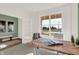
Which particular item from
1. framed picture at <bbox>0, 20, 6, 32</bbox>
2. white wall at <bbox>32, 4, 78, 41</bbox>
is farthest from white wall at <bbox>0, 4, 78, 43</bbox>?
framed picture at <bbox>0, 20, 6, 32</bbox>

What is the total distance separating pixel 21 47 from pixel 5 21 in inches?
17.4

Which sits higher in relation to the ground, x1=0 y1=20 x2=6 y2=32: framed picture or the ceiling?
the ceiling

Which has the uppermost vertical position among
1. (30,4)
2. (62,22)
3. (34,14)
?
(30,4)

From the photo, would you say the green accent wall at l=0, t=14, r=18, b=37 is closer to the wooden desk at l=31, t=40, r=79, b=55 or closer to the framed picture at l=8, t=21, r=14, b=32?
the framed picture at l=8, t=21, r=14, b=32

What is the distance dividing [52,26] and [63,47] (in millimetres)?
340

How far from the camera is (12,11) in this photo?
1.39 metres

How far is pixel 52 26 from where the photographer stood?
145 centimetres

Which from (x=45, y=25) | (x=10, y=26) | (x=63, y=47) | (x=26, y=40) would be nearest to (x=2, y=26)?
(x=10, y=26)

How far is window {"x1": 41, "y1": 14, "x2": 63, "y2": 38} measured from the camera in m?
1.42

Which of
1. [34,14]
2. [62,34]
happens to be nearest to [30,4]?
[34,14]

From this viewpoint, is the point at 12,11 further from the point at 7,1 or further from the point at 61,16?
the point at 61,16

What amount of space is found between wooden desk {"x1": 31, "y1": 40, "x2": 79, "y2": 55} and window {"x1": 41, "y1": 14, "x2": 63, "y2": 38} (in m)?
0.15

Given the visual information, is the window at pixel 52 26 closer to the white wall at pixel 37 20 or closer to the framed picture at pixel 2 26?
the white wall at pixel 37 20

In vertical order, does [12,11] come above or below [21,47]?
above
